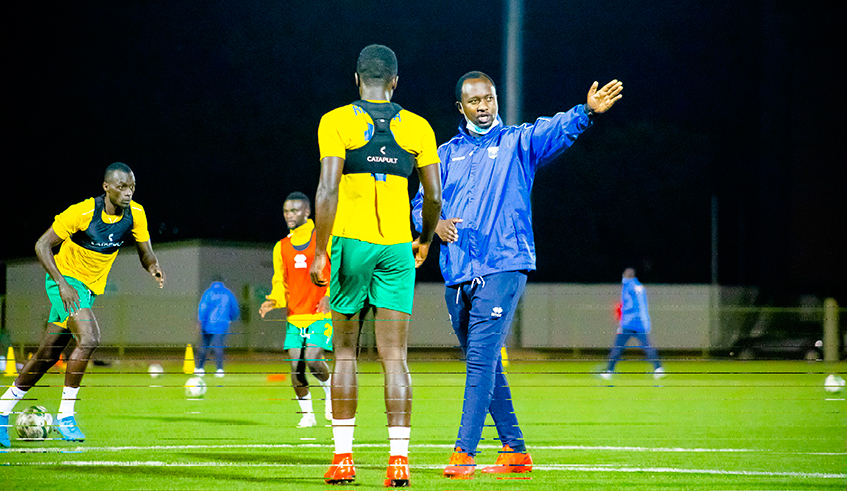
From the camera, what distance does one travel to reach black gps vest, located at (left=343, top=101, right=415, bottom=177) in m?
5.00

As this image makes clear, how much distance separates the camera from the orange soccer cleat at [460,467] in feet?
17.5

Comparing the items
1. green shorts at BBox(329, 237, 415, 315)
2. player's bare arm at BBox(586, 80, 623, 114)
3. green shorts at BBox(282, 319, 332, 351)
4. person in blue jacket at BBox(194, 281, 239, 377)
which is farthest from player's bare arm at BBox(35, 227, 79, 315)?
person in blue jacket at BBox(194, 281, 239, 377)

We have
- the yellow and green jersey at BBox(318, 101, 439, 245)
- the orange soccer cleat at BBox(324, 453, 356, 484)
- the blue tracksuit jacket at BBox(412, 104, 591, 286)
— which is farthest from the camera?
the blue tracksuit jacket at BBox(412, 104, 591, 286)

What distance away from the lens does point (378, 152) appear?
16.4ft

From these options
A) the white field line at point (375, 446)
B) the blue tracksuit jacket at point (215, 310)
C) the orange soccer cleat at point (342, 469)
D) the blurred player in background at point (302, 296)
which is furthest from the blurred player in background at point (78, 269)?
the blue tracksuit jacket at point (215, 310)

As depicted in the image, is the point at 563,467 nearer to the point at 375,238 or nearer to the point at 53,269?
the point at 375,238

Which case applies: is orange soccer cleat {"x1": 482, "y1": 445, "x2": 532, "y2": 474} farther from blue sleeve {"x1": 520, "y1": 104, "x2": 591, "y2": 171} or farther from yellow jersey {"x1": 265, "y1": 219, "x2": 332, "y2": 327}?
yellow jersey {"x1": 265, "y1": 219, "x2": 332, "y2": 327}

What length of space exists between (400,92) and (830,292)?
17790 mm

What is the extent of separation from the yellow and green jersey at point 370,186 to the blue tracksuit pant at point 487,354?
0.68 m

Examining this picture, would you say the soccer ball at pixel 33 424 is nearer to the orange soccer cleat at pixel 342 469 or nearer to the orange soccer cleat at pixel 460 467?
the orange soccer cleat at pixel 342 469

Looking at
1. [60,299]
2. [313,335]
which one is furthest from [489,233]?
[313,335]

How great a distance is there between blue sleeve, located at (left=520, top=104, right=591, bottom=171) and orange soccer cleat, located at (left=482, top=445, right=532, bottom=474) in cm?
177

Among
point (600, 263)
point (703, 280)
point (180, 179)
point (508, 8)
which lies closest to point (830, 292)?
point (703, 280)

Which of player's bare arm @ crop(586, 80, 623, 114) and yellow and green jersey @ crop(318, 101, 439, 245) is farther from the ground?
player's bare arm @ crop(586, 80, 623, 114)
